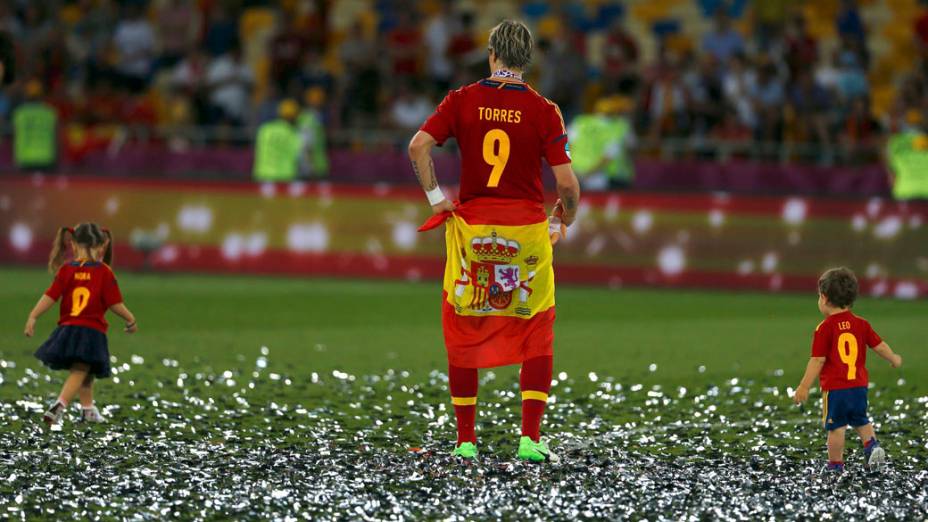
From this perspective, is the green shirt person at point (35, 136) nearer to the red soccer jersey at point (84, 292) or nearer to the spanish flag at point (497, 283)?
the red soccer jersey at point (84, 292)

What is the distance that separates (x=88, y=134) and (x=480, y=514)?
16.3 meters

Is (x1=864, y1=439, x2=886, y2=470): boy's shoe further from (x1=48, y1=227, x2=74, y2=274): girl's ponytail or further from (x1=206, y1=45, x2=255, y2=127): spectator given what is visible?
(x1=206, y1=45, x2=255, y2=127): spectator

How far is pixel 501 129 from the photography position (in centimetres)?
758

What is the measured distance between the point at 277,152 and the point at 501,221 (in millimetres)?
12626

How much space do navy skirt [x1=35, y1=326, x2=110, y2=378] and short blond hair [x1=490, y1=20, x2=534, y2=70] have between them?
3.07m

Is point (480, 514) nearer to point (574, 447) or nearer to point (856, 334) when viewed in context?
point (574, 447)

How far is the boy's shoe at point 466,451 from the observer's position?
7.73 m

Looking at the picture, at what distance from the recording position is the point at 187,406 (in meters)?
9.52

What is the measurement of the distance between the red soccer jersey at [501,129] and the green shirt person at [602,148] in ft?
35.4

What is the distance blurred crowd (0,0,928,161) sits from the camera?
69.5ft

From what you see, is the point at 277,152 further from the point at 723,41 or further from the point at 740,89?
the point at 723,41

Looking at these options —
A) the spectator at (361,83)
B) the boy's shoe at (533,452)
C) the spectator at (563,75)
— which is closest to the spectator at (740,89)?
the spectator at (563,75)

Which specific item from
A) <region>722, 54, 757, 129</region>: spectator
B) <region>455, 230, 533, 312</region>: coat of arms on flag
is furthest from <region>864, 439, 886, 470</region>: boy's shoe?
<region>722, 54, 757, 129</region>: spectator

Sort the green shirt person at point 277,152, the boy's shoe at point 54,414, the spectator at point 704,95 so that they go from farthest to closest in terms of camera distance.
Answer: the spectator at point 704,95
the green shirt person at point 277,152
the boy's shoe at point 54,414
